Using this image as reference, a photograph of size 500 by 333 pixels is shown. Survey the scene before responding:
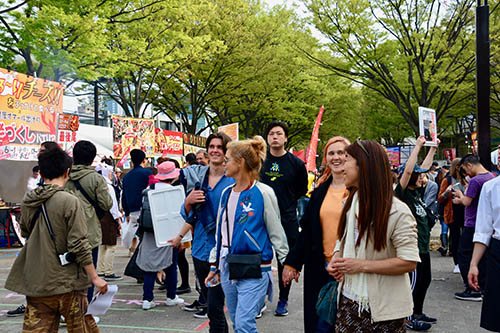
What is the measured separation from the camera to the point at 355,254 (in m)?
2.48

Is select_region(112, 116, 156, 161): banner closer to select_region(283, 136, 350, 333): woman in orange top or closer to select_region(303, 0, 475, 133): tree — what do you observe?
select_region(303, 0, 475, 133): tree

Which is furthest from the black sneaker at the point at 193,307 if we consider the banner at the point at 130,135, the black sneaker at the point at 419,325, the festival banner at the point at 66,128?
the banner at the point at 130,135

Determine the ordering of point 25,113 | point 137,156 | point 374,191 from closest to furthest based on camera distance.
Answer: point 374,191 < point 137,156 < point 25,113

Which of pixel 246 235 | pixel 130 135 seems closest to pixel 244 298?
pixel 246 235

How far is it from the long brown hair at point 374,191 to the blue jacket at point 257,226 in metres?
1.15

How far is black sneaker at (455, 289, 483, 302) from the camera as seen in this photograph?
20.3ft

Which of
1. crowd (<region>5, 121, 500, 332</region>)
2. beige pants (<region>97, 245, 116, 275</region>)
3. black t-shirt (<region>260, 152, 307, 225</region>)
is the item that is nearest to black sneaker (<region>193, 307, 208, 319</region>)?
crowd (<region>5, 121, 500, 332</region>)

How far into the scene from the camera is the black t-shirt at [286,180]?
5352 mm

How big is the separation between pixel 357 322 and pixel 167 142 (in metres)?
16.1

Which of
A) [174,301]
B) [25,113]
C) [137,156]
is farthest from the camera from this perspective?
[25,113]

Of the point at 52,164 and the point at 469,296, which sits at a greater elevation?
the point at 52,164

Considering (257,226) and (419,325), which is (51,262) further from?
(419,325)

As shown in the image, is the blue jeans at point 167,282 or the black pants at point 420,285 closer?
the black pants at point 420,285

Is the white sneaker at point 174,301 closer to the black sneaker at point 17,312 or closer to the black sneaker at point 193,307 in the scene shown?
the black sneaker at point 193,307
